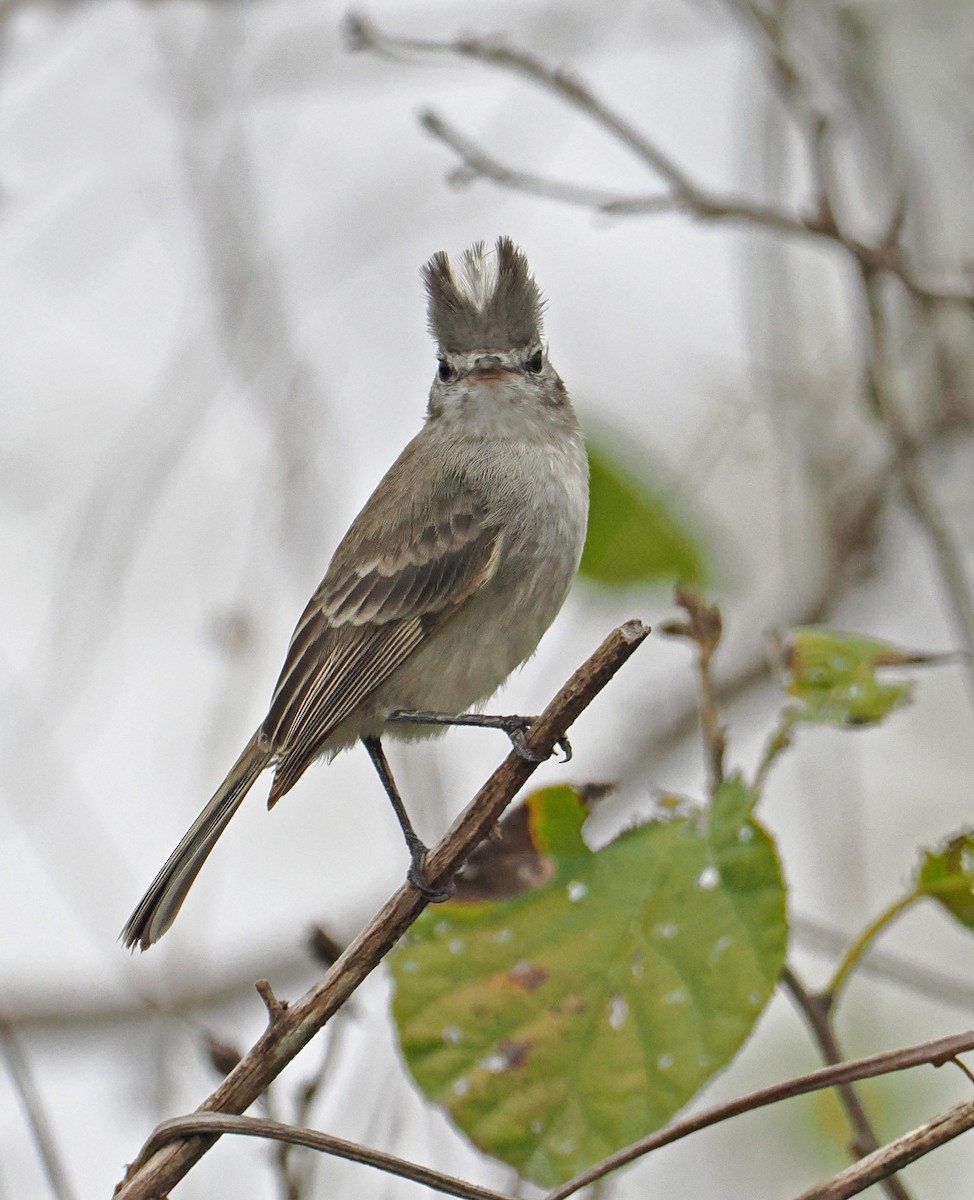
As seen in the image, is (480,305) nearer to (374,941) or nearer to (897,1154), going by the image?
(374,941)

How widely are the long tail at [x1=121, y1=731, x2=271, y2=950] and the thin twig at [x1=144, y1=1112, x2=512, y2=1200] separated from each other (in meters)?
0.70

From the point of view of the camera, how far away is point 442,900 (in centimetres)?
161

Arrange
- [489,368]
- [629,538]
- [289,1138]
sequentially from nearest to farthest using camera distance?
[289,1138], [629,538], [489,368]

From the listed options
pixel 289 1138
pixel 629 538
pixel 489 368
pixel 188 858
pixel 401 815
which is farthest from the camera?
pixel 489 368

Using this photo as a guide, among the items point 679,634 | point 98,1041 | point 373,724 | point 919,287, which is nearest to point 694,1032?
point 679,634

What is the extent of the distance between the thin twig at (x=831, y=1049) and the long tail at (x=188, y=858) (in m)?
0.86

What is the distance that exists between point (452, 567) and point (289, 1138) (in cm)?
149

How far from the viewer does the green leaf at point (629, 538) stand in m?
2.57

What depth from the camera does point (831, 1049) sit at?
154cm

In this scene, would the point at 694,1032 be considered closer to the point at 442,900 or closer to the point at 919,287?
the point at 442,900

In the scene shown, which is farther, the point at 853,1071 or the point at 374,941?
the point at 374,941

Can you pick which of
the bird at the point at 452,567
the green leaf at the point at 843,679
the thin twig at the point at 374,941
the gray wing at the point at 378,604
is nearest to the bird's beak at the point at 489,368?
the bird at the point at 452,567

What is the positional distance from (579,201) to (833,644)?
1270mm

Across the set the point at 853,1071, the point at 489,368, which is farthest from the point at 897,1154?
the point at 489,368
